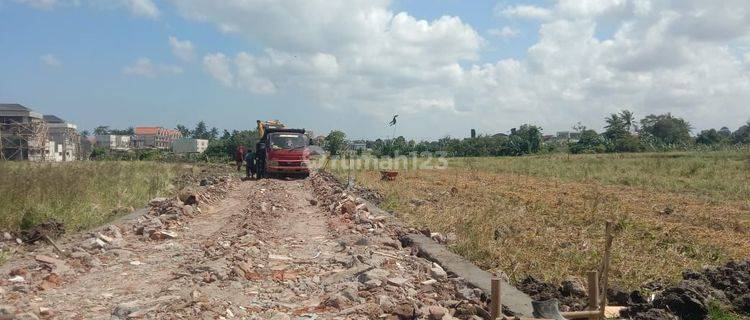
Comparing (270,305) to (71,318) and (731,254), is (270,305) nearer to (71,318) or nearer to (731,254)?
(71,318)

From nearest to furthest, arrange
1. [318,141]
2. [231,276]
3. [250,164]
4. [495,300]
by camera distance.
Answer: [495,300] < [231,276] < [250,164] < [318,141]

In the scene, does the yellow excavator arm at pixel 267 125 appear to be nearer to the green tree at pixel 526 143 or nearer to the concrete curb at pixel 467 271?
the concrete curb at pixel 467 271

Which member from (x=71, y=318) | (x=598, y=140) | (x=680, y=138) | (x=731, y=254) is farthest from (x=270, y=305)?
(x=680, y=138)

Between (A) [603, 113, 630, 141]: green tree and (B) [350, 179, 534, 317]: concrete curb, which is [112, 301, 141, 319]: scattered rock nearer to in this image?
(B) [350, 179, 534, 317]: concrete curb

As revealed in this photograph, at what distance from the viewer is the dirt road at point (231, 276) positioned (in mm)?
4605

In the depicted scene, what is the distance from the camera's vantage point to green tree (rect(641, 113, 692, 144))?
76562mm

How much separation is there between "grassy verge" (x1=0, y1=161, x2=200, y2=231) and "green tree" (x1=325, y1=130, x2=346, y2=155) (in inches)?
1063

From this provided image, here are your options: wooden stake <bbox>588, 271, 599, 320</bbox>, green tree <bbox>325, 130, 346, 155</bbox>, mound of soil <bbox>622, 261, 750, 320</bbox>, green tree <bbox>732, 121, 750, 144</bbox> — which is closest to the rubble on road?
wooden stake <bbox>588, 271, 599, 320</bbox>

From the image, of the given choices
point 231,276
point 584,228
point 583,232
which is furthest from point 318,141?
point 231,276

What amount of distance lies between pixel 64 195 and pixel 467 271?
24.4 ft

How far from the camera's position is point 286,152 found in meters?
21.6

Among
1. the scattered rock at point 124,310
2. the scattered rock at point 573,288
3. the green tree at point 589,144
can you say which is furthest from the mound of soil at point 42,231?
the green tree at point 589,144

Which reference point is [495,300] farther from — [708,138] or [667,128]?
[667,128]

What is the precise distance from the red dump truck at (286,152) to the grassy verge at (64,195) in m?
7.77
